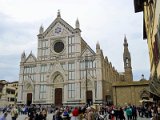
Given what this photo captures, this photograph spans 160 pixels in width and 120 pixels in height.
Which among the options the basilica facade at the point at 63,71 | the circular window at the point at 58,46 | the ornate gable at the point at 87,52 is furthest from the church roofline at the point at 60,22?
the ornate gable at the point at 87,52

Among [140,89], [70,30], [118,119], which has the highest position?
[70,30]

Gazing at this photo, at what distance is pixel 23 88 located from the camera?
5416cm

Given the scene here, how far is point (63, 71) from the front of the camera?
2030 inches

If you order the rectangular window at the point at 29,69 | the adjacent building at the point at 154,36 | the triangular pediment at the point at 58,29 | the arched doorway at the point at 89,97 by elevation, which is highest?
the triangular pediment at the point at 58,29

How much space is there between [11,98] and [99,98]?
37452 millimetres

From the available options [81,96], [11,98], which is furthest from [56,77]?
[11,98]

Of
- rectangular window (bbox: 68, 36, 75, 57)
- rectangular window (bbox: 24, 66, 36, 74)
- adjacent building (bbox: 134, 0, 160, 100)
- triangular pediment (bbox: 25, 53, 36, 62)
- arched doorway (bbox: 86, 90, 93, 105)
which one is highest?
rectangular window (bbox: 68, 36, 75, 57)

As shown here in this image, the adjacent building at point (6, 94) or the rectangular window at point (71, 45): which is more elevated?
the rectangular window at point (71, 45)

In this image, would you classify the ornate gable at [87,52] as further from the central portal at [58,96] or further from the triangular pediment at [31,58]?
the triangular pediment at [31,58]

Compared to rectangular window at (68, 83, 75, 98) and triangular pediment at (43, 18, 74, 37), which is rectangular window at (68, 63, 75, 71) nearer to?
rectangular window at (68, 83, 75, 98)

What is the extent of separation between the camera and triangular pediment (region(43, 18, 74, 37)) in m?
54.2

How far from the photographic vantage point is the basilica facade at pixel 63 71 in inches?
1909

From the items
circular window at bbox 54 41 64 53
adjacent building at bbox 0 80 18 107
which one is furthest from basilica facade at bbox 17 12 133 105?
adjacent building at bbox 0 80 18 107

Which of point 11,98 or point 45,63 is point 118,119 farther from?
point 11,98
